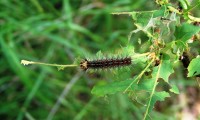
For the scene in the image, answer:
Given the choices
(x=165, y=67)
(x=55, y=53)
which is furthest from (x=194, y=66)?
(x=55, y=53)

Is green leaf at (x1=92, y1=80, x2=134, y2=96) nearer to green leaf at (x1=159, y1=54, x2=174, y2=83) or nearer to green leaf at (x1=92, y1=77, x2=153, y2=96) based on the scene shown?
green leaf at (x1=92, y1=77, x2=153, y2=96)

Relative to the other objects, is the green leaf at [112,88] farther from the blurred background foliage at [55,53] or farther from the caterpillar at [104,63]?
the blurred background foliage at [55,53]

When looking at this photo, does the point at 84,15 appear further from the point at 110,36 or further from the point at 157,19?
the point at 157,19

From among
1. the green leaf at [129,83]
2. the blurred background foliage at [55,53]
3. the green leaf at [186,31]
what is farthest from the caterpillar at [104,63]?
the blurred background foliage at [55,53]

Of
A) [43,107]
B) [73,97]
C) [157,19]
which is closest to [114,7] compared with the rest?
[73,97]

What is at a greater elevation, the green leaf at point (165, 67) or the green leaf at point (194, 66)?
the green leaf at point (165, 67)
